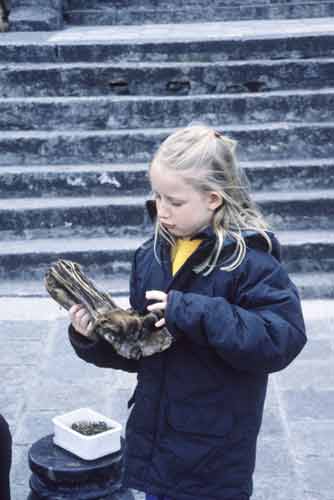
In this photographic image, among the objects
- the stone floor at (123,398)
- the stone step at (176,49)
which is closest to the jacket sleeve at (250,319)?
the stone floor at (123,398)

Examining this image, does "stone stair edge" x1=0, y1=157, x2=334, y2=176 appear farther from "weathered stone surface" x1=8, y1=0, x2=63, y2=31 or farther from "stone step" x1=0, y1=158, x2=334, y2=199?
"weathered stone surface" x1=8, y1=0, x2=63, y2=31

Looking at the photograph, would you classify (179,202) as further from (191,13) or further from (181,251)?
(191,13)

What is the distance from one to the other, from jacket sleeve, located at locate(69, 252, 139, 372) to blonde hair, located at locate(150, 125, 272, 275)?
0.32m

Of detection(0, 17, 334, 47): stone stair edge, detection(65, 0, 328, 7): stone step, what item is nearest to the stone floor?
detection(0, 17, 334, 47): stone stair edge

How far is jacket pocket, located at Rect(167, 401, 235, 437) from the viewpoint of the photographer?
6.94ft

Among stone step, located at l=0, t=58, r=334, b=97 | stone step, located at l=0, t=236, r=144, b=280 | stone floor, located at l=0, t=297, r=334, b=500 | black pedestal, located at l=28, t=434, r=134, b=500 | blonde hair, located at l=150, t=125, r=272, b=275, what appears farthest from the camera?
stone step, located at l=0, t=58, r=334, b=97

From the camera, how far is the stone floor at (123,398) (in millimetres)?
3260

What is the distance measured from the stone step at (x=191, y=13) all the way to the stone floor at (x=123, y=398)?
511 cm

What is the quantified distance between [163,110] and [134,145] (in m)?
0.47

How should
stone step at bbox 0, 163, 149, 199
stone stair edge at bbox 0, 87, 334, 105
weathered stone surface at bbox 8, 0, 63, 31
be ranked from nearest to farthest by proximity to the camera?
stone step at bbox 0, 163, 149, 199
stone stair edge at bbox 0, 87, 334, 105
weathered stone surface at bbox 8, 0, 63, 31

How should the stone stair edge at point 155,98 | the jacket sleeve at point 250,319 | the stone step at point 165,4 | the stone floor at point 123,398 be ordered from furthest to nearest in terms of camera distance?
1. the stone step at point 165,4
2. the stone stair edge at point 155,98
3. the stone floor at point 123,398
4. the jacket sleeve at point 250,319

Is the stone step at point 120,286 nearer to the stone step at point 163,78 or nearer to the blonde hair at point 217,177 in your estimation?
the stone step at point 163,78

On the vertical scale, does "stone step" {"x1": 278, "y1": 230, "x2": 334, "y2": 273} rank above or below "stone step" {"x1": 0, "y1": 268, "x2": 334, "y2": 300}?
above

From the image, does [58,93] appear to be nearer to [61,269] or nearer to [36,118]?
[36,118]
